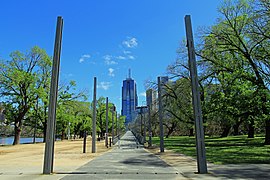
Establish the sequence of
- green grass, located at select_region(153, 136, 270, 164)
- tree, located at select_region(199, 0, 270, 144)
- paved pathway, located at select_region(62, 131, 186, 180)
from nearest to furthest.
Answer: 1. paved pathway, located at select_region(62, 131, 186, 180)
2. green grass, located at select_region(153, 136, 270, 164)
3. tree, located at select_region(199, 0, 270, 144)

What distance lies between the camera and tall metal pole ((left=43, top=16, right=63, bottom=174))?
27.4 ft

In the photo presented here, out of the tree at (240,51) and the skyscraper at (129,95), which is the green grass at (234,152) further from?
the skyscraper at (129,95)

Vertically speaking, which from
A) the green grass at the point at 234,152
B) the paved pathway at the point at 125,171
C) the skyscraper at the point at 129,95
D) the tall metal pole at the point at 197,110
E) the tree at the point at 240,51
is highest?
the skyscraper at the point at 129,95

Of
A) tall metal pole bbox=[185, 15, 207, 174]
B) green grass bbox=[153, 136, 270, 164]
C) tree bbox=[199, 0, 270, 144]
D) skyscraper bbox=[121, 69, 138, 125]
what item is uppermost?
skyscraper bbox=[121, 69, 138, 125]

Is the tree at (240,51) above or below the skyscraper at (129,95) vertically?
below

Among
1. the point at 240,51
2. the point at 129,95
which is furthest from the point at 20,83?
the point at 129,95

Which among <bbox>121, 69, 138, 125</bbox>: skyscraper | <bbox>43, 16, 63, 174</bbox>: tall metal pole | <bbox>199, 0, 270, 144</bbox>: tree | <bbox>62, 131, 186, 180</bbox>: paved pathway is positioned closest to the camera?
<bbox>62, 131, 186, 180</bbox>: paved pathway

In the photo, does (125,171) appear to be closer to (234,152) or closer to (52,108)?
(52,108)

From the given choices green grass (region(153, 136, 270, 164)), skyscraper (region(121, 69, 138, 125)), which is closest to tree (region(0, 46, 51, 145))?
green grass (region(153, 136, 270, 164))

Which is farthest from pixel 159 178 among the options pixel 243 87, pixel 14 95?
pixel 14 95

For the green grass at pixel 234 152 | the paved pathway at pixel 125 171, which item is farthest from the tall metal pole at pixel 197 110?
the green grass at pixel 234 152

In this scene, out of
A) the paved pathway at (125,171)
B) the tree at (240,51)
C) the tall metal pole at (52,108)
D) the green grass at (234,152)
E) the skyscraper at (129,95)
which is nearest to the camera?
the paved pathway at (125,171)

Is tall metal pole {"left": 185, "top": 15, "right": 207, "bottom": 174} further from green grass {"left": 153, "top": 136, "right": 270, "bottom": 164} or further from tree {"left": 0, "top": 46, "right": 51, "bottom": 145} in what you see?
tree {"left": 0, "top": 46, "right": 51, "bottom": 145}

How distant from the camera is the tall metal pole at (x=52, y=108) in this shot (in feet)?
27.4
